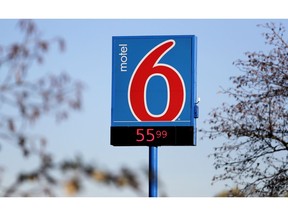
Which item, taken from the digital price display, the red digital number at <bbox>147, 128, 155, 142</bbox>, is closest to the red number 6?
the digital price display

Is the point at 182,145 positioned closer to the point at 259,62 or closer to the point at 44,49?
the point at 259,62

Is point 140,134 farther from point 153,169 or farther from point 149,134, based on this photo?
point 153,169

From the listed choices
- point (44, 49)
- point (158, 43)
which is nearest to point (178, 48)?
point (158, 43)

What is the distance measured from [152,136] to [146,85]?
540 mm

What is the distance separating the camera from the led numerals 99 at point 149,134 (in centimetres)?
654

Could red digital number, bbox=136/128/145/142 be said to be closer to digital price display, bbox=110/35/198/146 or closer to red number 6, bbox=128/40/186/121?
digital price display, bbox=110/35/198/146

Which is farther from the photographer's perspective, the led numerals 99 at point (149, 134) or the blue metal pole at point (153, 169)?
the led numerals 99 at point (149, 134)

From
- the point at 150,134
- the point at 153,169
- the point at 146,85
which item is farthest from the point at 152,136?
the point at 146,85

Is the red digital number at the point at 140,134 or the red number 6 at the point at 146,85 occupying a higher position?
the red number 6 at the point at 146,85

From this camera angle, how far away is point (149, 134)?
659 centimetres

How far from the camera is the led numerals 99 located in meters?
6.54

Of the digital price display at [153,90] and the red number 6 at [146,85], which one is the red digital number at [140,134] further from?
the red number 6 at [146,85]

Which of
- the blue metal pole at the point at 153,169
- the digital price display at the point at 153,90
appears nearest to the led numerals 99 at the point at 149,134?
the digital price display at the point at 153,90

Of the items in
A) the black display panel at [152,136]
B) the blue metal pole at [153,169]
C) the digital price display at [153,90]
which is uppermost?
the digital price display at [153,90]
